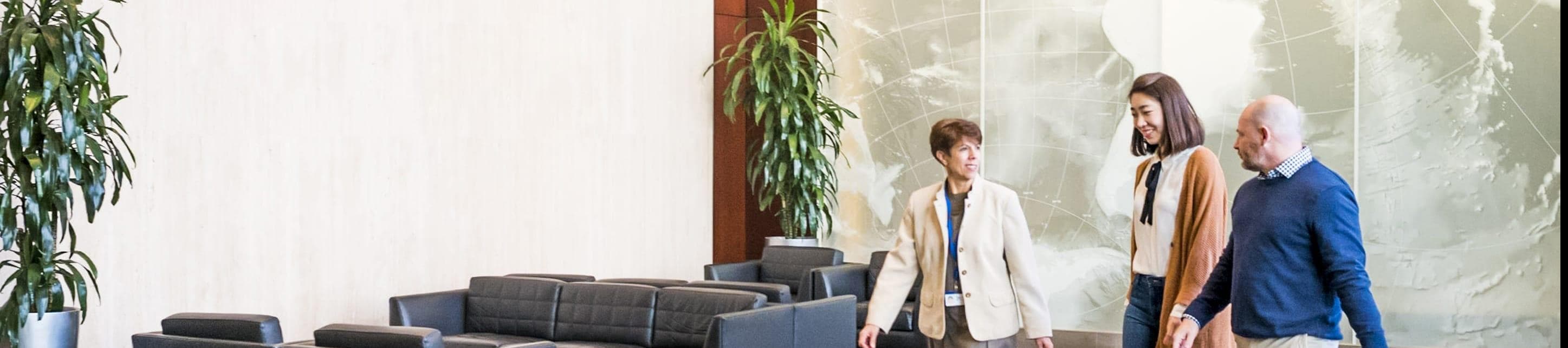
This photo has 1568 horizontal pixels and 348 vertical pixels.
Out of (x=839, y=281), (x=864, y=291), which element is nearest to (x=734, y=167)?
(x=864, y=291)

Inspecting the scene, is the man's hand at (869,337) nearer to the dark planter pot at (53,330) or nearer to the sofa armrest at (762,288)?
the sofa armrest at (762,288)

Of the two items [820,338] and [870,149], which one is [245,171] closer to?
[820,338]

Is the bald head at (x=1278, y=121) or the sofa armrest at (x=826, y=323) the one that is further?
the sofa armrest at (x=826, y=323)

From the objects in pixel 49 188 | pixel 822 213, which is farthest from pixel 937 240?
pixel 822 213

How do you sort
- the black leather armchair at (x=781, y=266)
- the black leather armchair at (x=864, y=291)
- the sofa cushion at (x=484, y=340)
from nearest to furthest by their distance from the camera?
1. the sofa cushion at (x=484, y=340)
2. the black leather armchair at (x=864, y=291)
3. the black leather armchair at (x=781, y=266)

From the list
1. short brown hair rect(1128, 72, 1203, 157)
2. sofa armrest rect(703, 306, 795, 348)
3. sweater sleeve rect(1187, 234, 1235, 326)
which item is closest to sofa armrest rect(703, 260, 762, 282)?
sofa armrest rect(703, 306, 795, 348)

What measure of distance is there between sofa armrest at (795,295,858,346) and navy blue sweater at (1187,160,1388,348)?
9.47 ft

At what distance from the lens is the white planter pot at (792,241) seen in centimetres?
969

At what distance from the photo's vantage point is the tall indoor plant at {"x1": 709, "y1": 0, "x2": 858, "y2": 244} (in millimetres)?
9469

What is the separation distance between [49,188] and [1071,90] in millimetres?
6019

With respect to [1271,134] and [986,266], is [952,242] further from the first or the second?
[1271,134]

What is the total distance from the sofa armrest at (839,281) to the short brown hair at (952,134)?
11.2ft

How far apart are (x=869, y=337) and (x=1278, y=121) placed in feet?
5.05

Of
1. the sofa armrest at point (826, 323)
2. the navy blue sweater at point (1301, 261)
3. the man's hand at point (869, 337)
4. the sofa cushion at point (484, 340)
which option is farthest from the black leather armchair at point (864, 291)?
the navy blue sweater at point (1301, 261)
